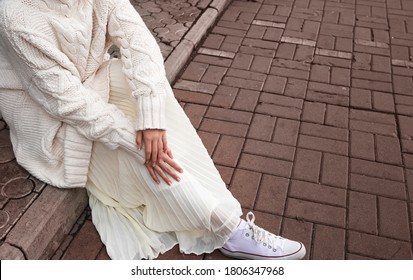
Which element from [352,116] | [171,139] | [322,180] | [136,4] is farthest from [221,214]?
[136,4]

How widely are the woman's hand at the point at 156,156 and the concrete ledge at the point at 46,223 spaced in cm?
51

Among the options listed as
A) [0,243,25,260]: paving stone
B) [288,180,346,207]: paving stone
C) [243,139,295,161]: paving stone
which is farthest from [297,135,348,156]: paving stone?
[0,243,25,260]: paving stone

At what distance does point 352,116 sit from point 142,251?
1.83 m

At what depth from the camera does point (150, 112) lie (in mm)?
1931

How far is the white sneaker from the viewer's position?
2.09m

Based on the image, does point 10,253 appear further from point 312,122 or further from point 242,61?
point 242,61

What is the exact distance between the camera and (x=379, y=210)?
2.43 metres

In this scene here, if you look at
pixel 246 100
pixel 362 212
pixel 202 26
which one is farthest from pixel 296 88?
pixel 362 212

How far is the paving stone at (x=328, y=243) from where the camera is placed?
2174 mm

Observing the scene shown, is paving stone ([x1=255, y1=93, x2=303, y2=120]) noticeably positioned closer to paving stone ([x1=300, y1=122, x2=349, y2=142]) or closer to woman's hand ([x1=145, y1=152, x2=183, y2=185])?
paving stone ([x1=300, y1=122, x2=349, y2=142])

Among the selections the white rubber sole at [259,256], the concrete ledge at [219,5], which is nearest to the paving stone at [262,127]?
the white rubber sole at [259,256]

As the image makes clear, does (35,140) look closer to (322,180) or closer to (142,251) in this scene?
(142,251)

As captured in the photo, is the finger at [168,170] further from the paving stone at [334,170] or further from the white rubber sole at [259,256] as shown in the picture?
the paving stone at [334,170]

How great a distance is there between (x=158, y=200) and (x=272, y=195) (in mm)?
758
